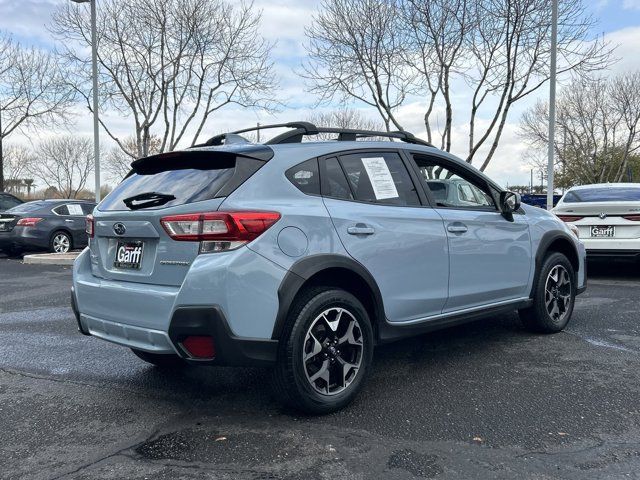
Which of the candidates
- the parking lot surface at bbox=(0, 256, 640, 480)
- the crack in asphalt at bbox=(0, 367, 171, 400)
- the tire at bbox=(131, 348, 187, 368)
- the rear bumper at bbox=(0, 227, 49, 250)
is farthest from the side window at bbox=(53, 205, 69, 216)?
the tire at bbox=(131, 348, 187, 368)

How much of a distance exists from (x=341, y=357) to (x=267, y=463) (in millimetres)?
870

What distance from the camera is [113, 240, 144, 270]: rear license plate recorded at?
3412 millimetres

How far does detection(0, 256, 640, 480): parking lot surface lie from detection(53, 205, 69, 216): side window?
946 cm

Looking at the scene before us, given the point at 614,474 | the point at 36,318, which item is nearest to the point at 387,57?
the point at 36,318

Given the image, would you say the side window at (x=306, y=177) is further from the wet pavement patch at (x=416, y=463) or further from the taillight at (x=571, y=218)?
the taillight at (x=571, y=218)

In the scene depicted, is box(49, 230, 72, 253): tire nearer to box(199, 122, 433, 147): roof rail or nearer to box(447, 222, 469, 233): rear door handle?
box(199, 122, 433, 147): roof rail

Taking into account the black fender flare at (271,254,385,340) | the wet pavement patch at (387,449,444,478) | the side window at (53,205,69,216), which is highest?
the side window at (53,205,69,216)

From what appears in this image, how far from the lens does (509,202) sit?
4.73 meters

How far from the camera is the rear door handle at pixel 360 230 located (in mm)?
3567

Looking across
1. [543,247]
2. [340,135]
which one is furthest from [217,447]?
[543,247]

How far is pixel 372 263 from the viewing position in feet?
12.0

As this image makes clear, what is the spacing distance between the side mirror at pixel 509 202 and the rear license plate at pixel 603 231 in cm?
420

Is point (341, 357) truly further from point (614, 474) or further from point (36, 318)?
point (36, 318)

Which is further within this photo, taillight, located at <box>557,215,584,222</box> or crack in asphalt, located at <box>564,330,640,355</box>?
taillight, located at <box>557,215,584,222</box>
